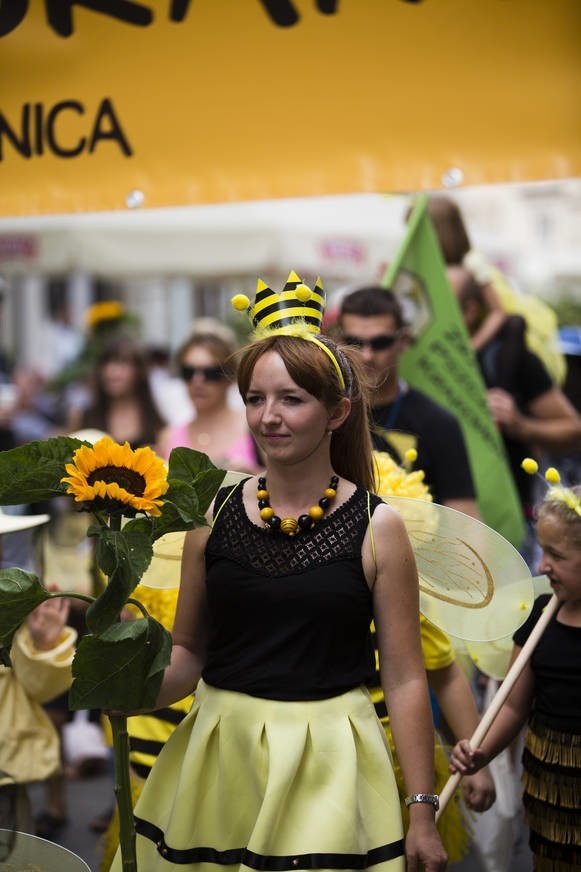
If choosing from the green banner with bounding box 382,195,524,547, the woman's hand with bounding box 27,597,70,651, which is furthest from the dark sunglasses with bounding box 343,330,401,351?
the woman's hand with bounding box 27,597,70,651

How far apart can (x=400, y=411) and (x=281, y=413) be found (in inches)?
71.5

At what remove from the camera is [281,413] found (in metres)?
2.70

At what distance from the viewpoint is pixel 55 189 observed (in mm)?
3912

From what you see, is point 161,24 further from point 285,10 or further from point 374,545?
point 374,545

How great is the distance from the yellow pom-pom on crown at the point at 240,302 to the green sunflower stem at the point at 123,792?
37.5 inches

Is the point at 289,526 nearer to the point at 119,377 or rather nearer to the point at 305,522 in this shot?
the point at 305,522

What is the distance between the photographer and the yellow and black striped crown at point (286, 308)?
9.44 ft

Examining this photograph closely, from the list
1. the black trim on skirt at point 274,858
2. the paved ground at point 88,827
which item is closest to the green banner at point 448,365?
the paved ground at point 88,827

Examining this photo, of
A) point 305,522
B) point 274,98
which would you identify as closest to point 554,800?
point 305,522

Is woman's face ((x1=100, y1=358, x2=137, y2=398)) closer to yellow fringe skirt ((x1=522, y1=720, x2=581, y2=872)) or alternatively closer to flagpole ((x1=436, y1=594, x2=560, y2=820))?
yellow fringe skirt ((x1=522, y1=720, x2=581, y2=872))

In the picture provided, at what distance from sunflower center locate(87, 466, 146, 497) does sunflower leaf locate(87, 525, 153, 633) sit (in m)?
0.09

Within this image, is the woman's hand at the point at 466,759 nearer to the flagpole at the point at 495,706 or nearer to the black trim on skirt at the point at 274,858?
the flagpole at the point at 495,706

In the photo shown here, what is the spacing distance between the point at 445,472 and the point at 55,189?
1.61 metres

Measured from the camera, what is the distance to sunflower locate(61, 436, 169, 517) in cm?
235
